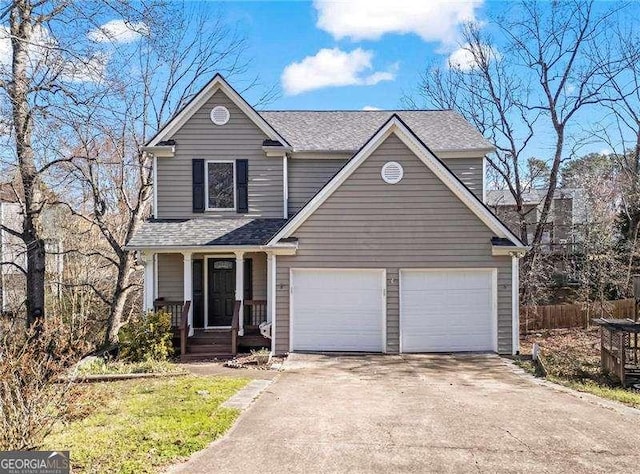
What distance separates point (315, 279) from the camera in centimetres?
1287

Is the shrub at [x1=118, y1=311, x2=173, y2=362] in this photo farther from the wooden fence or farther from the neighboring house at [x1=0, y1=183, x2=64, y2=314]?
the wooden fence

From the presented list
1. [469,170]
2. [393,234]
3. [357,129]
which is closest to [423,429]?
[393,234]

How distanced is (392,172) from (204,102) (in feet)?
20.5

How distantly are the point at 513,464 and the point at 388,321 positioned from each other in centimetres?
727

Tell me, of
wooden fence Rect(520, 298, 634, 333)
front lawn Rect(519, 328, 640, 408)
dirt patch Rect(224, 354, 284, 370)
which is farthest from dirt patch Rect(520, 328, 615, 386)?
dirt patch Rect(224, 354, 284, 370)

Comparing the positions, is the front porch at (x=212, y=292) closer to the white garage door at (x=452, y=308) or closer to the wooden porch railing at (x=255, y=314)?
the wooden porch railing at (x=255, y=314)

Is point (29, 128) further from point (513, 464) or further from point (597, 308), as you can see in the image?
point (597, 308)

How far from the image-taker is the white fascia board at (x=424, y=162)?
1243cm

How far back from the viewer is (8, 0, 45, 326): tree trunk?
431 inches

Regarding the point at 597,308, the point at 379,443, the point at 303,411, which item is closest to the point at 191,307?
the point at 303,411

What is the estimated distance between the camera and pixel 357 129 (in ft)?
54.3

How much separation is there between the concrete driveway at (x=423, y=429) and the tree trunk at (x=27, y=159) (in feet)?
28.1

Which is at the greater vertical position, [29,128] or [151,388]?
[29,128]

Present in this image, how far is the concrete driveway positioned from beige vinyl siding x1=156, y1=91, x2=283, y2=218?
7.02 metres
